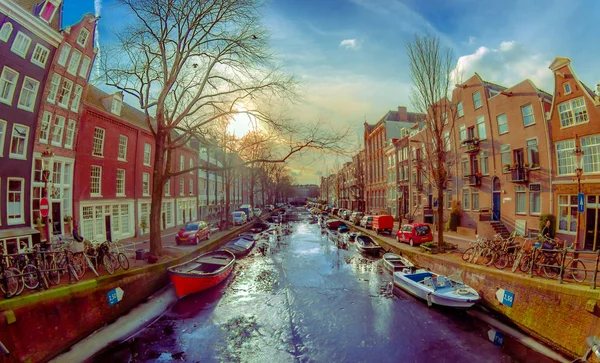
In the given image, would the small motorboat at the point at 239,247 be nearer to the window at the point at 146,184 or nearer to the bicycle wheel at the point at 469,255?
the window at the point at 146,184

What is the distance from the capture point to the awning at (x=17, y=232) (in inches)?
657

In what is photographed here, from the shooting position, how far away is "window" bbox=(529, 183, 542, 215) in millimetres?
21781

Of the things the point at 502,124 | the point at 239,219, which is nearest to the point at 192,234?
the point at 239,219

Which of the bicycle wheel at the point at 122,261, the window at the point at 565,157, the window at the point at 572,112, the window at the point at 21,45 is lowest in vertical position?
the bicycle wheel at the point at 122,261

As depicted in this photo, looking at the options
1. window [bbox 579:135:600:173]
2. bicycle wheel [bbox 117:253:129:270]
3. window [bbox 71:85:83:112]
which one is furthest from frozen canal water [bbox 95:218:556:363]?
window [bbox 71:85:83:112]

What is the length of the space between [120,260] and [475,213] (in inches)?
1067

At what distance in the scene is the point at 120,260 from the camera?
14211mm

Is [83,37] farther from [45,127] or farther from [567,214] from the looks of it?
[567,214]

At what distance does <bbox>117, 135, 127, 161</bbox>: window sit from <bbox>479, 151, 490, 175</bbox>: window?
103 ft

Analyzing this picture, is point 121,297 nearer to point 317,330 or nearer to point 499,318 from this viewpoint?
point 317,330

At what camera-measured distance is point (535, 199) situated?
22.2 meters

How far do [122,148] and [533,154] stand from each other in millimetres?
32715

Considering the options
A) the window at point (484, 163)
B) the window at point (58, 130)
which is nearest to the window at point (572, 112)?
the window at point (484, 163)

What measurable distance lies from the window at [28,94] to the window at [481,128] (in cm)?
3260
